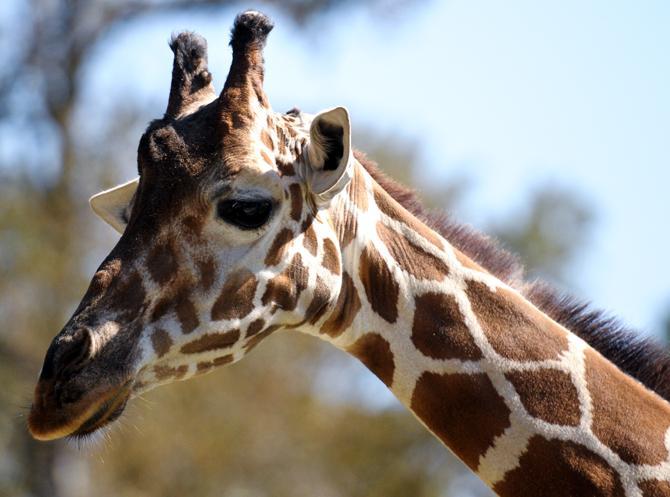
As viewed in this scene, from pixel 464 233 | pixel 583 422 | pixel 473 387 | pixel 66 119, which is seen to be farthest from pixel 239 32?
pixel 66 119

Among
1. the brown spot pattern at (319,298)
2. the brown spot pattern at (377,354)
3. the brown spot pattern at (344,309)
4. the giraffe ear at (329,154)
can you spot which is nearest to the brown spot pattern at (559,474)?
the brown spot pattern at (377,354)

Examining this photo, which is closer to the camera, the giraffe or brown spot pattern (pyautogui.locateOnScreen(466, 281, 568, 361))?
the giraffe

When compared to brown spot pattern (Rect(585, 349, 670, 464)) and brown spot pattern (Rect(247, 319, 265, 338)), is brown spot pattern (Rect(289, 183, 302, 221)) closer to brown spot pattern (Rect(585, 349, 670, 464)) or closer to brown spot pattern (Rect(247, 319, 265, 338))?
brown spot pattern (Rect(247, 319, 265, 338))

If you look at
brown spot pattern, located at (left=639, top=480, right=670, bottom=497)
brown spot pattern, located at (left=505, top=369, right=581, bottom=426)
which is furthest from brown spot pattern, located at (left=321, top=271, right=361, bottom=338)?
brown spot pattern, located at (left=639, top=480, right=670, bottom=497)

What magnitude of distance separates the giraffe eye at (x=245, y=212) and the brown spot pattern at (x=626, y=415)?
1.74 m

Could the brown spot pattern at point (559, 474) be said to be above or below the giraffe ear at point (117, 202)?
above

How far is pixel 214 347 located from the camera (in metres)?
5.86

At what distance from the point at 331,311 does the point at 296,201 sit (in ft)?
1.92

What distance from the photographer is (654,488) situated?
559cm

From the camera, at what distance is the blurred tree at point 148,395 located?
2405 centimetres

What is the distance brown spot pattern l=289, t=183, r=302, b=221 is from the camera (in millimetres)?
6066

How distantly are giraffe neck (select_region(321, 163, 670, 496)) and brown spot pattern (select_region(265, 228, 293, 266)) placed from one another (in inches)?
13.7

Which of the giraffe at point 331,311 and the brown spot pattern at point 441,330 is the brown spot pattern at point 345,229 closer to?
the giraffe at point 331,311

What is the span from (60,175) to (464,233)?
18.9m
